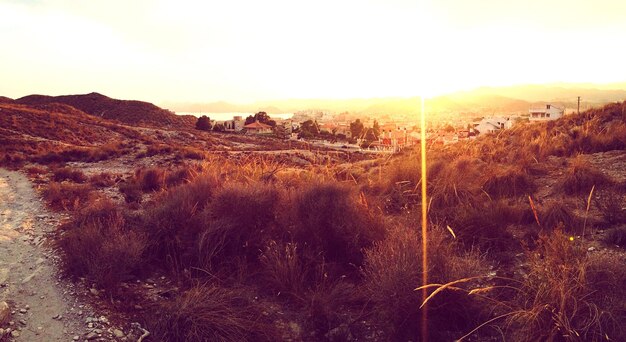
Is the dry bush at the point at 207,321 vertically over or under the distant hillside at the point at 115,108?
under

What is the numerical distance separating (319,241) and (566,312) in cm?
288

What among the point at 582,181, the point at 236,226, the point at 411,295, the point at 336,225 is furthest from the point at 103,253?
the point at 582,181

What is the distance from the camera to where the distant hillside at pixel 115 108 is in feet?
243

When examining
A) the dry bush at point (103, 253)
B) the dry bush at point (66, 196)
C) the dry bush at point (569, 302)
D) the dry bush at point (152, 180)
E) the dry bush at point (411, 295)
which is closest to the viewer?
the dry bush at point (569, 302)

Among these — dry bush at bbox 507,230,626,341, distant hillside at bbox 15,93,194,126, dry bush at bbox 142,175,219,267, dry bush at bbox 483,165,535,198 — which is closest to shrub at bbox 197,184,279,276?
dry bush at bbox 142,175,219,267

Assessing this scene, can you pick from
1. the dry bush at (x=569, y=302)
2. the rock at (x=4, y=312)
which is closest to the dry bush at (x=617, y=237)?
the dry bush at (x=569, y=302)

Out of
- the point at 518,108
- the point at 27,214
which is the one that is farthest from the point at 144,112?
the point at 518,108

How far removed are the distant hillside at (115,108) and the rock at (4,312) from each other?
71807mm

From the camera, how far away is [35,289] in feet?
14.9

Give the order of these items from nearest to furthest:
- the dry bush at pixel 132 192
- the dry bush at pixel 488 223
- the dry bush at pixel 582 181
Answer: the dry bush at pixel 488 223 < the dry bush at pixel 582 181 < the dry bush at pixel 132 192

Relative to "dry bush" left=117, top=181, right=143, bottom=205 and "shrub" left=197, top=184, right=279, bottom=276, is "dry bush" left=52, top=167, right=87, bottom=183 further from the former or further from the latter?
"shrub" left=197, top=184, right=279, bottom=276

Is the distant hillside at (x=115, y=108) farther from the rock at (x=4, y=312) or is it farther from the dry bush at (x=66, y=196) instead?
the rock at (x=4, y=312)

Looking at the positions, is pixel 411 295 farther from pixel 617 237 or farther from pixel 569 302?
pixel 617 237

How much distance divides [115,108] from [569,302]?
88160 mm
